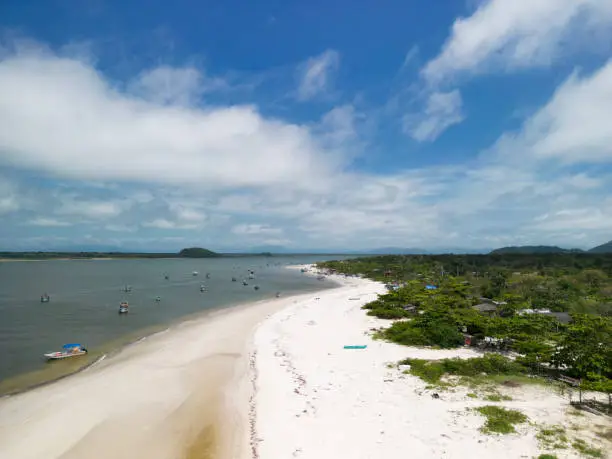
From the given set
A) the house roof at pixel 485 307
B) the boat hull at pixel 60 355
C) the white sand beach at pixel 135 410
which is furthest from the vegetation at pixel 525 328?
the boat hull at pixel 60 355

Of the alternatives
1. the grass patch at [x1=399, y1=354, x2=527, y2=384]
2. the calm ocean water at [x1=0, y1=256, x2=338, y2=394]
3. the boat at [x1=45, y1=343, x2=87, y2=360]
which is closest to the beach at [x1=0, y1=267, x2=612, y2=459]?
the grass patch at [x1=399, y1=354, x2=527, y2=384]

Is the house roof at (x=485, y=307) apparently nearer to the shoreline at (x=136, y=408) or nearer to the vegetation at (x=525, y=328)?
the vegetation at (x=525, y=328)

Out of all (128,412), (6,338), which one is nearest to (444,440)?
(128,412)

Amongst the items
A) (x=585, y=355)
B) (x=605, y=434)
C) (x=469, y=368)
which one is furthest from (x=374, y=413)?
(x=585, y=355)

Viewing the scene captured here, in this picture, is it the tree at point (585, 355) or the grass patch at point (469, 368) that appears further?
the grass patch at point (469, 368)

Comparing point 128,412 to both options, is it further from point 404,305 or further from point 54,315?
point 54,315

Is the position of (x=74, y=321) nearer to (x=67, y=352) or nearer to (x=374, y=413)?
(x=67, y=352)

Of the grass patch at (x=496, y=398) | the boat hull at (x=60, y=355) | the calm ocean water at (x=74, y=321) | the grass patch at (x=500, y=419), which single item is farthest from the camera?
the boat hull at (x=60, y=355)
